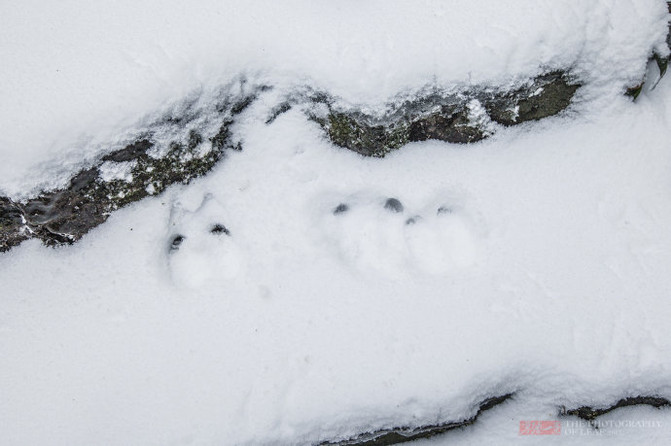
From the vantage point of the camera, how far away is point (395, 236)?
11.6 ft

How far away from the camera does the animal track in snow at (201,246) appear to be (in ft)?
11.4

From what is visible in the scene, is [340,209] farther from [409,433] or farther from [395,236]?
[409,433]

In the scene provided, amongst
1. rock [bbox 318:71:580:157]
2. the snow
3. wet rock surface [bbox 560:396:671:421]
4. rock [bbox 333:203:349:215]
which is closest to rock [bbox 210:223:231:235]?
the snow

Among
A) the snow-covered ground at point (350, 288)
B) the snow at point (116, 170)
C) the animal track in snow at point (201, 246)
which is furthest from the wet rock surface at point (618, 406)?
the snow at point (116, 170)

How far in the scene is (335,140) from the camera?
137 inches

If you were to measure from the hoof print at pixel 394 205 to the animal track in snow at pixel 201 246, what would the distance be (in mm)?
1247

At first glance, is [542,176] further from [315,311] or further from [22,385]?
[22,385]

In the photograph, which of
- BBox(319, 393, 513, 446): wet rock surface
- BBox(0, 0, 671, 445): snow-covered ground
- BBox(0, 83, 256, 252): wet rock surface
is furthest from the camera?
BBox(319, 393, 513, 446): wet rock surface

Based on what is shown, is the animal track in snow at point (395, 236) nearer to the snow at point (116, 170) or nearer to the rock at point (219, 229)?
the rock at point (219, 229)

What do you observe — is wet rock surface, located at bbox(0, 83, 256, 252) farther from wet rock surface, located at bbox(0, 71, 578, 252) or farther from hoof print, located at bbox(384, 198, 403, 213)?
hoof print, located at bbox(384, 198, 403, 213)

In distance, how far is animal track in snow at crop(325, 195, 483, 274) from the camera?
353 cm

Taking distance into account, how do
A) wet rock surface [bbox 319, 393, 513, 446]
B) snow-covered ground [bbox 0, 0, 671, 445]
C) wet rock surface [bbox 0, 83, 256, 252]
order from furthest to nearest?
1. wet rock surface [bbox 319, 393, 513, 446]
2. snow-covered ground [bbox 0, 0, 671, 445]
3. wet rock surface [bbox 0, 83, 256, 252]

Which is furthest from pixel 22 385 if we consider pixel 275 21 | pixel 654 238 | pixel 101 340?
pixel 654 238

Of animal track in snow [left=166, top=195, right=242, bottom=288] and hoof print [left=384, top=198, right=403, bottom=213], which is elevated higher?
hoof print [left=384, top=198, right=403, bottom=213]
